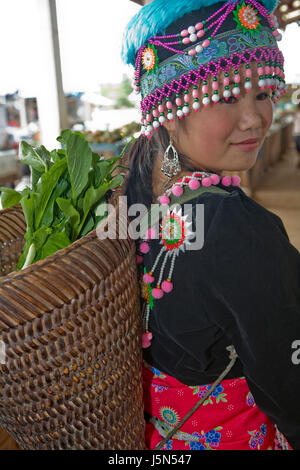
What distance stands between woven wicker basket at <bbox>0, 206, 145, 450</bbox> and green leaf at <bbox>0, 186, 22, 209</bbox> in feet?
1.03

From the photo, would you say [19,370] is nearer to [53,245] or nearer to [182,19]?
[53,245]

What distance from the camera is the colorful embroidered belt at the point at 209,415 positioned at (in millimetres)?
728

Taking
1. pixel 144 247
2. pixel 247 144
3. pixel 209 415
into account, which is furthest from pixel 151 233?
pixel 209 415

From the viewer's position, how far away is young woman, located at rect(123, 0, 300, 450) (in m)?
0.60

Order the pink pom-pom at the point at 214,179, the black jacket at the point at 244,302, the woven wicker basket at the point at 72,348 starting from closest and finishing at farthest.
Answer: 1. the woven wicker basket at the point at 72,348
2. the black jacket at the point at 244,302
3. the pink pom-pom at the point at 214,179

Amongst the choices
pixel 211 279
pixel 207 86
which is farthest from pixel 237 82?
pixel 211 279

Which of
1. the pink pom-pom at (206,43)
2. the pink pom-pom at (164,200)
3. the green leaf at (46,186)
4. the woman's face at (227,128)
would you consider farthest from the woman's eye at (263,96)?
the green leaf at (46,186)

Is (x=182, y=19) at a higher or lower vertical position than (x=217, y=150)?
higher

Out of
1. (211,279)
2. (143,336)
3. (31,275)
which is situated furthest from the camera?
(143,336)

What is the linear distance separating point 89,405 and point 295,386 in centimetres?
34

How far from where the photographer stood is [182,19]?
68cm

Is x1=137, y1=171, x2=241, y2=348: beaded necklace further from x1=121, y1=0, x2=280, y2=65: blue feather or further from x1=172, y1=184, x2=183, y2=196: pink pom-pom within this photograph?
x1=121, y1=0, x2=280, y2=65: blue feather

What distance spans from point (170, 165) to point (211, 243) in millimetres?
216

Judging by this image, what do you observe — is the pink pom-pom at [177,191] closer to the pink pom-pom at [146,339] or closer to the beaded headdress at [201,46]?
the beaded headdress at [201,46]
